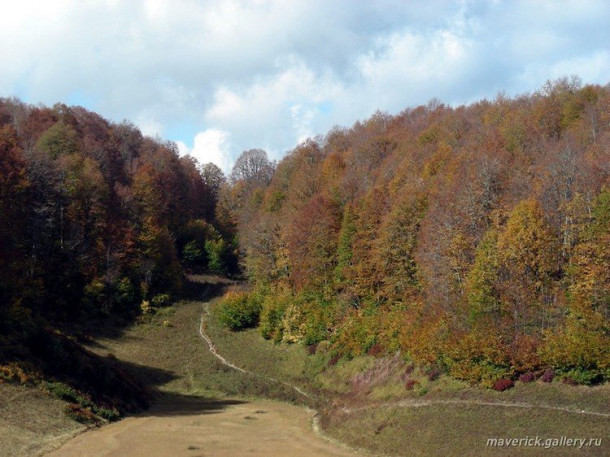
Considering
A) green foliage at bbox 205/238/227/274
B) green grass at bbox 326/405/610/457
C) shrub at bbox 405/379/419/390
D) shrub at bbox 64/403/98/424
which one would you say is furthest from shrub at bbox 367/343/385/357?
green foliage at bbox 205/238/227/274

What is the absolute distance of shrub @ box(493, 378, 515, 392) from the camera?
37250mm

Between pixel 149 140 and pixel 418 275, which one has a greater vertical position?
pixel 149 140

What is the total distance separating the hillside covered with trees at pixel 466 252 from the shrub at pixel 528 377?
26 centimetres

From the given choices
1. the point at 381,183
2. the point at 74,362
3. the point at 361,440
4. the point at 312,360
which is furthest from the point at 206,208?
the point at 361,440

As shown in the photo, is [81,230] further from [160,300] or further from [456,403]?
[456,403]

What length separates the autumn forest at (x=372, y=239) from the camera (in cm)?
4191

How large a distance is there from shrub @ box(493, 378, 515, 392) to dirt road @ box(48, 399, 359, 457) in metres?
10.3

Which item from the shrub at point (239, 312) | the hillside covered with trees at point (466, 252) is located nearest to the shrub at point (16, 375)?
the hillside covered with trees at point (466, 252)

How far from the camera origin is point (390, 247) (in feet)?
194

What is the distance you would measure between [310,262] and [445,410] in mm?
35831

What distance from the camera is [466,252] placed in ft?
167

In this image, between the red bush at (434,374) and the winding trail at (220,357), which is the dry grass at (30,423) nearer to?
the winding trail at (220,357)

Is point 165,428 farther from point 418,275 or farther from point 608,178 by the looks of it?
point 608,178

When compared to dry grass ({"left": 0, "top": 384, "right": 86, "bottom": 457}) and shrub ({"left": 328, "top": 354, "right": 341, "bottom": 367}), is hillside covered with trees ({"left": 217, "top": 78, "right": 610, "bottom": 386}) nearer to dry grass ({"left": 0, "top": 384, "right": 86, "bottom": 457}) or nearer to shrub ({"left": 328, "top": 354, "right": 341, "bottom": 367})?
shrub ({"left": 328, "top": 354, "right": 341, "bottom": 367})
